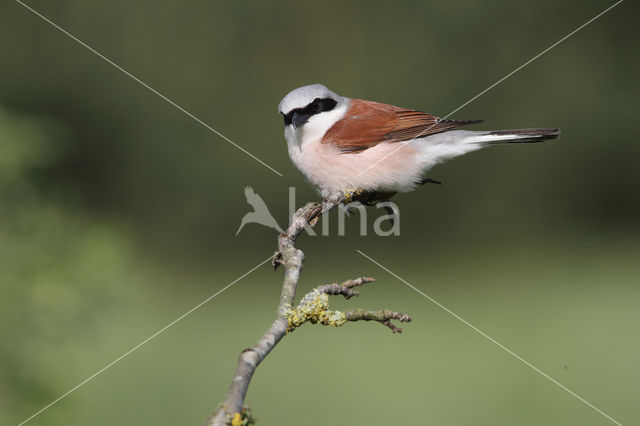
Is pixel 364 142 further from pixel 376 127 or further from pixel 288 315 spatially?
pixel 288 315

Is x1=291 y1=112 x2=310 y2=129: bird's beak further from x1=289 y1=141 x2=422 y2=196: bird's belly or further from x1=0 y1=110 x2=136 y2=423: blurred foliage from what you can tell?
x1=0 y1=110 x2=136 y2=423: blurred foliage

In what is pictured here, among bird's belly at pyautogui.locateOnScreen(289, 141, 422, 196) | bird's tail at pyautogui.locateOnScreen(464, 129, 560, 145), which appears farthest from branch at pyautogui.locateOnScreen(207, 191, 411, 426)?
bird's tail at pyautogui.locateOnScreen(464, 129, 560, 145)

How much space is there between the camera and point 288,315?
1132mm

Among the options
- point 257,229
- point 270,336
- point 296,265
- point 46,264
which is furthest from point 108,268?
point 257,229

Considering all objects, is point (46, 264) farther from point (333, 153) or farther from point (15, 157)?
point (333, 153)

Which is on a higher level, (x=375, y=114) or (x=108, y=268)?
(x=375, y=114)

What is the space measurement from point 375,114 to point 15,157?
1438 mm

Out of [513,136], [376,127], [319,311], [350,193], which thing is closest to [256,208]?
[376,127]

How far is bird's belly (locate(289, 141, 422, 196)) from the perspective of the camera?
91.3 inches

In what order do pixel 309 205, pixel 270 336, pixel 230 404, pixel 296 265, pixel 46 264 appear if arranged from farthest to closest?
pixel 46 264
pixel 309 205
pixel 296 265
pixel 270 336
pixel 230 404

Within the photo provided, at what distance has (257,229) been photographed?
499 centimetres

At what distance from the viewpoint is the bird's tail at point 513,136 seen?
205 centimetres

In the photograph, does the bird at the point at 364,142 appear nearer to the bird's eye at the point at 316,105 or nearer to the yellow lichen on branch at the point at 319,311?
the bird's eye at the point at 316,105

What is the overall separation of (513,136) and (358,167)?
60 centimetres
